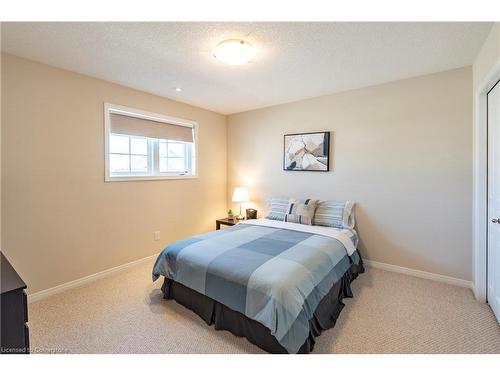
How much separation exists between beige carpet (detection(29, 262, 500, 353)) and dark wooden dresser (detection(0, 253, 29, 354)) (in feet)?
2.03

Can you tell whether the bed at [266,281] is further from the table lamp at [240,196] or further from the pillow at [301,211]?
the table lamp at [240,196]

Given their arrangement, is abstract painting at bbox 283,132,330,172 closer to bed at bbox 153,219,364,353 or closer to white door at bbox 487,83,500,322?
bed at bbox 153,219,364,353

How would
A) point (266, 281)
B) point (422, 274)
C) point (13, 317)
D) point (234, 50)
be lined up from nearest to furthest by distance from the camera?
point (13, 317)
point (266, 281)
point (234, 50)
point (422, 274)

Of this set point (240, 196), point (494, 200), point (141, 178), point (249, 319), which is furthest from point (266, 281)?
point (240, 196)

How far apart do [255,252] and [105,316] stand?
4.67 feet

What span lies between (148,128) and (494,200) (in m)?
3.83

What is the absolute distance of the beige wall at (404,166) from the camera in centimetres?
259

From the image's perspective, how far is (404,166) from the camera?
9.43ft

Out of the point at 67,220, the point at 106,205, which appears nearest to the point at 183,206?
the point at 106,205

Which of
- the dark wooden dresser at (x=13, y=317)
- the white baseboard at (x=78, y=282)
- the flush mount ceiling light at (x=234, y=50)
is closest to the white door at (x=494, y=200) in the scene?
the flush mount ceiling light at (x=234, y=50)

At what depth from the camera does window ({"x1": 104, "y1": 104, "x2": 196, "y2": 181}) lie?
9.81ft

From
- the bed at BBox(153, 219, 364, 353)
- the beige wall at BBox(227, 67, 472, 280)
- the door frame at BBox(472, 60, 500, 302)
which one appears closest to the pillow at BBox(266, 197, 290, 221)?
the beige wall at BBox(227, 67, 472, 280)

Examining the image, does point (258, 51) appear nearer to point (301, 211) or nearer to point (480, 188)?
point (301, 211)

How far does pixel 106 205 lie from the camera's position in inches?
114
